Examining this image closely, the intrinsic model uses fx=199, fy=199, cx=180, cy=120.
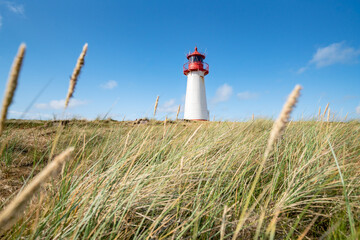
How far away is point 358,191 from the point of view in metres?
1.58

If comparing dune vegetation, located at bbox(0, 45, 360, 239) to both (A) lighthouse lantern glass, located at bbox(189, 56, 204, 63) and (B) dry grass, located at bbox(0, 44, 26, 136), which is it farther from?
(A) lighthouse lantern glass, located at bbox(189, 56, 204, 63)

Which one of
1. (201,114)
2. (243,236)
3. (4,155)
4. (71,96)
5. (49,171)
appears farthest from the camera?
(201,114)

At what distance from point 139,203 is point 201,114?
18.6m

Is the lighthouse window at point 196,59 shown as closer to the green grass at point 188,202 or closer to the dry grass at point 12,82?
the green grass at point 188,202

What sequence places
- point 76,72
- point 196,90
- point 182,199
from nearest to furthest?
point 76,72 < point 182,199 < point 196,90

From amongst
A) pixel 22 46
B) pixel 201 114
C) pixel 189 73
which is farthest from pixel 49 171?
pixel 189 73

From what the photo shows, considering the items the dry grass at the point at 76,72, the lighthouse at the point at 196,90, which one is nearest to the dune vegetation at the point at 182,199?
the dry grass at the point at 76,72

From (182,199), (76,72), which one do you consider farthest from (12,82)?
(182,199)

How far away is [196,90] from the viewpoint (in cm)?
2022

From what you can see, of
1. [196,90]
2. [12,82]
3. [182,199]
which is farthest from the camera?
[196,90]

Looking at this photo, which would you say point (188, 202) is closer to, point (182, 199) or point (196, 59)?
point (182, 199)

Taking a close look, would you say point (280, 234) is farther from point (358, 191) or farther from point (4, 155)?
point (4, 155)

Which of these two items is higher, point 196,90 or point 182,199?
point 196,90

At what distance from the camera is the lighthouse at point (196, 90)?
1978 cm
